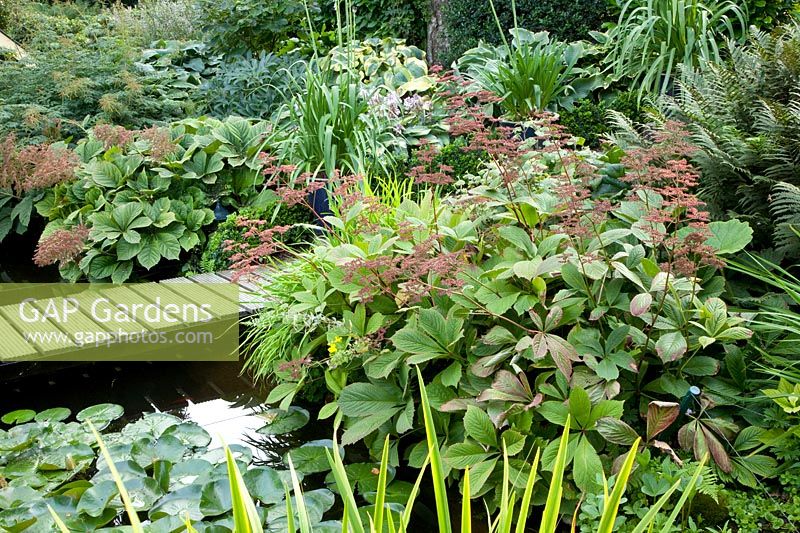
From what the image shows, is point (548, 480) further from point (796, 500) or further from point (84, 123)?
point (84, 123)

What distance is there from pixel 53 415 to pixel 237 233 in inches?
64.5

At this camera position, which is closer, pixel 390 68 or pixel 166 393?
pixel 166 393

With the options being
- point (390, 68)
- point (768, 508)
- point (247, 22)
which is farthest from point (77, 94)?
point (768, 508)

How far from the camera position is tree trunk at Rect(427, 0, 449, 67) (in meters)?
7.23

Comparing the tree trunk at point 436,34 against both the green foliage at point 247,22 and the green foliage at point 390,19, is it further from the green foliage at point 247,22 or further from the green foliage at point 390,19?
the green foliage at point 247,22

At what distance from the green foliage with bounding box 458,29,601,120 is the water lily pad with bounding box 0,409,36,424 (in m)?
3.21

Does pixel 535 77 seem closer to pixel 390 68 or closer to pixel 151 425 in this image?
pixel 390 68

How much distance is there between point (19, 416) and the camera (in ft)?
9.87

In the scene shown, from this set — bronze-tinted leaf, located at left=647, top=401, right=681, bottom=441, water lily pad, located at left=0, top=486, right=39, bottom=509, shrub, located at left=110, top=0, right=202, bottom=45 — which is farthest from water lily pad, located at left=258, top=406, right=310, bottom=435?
shrub, located at left=110, top=0, right=202, bottom=45

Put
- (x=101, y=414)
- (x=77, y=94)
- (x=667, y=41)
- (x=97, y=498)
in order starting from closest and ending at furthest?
(x=97, y=498)
(x=101, y=414)
(x=667, y=41)
(x=77, y=94)

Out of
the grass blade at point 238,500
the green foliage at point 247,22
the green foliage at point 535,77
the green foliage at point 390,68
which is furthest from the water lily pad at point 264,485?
the green foliage at point 247,22

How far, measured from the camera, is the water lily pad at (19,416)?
9.77ft

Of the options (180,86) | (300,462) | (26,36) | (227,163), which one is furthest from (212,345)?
(26,36)

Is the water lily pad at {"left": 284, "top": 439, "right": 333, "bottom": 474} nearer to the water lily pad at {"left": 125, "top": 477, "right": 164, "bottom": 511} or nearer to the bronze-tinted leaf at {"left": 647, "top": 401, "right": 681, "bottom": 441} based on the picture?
the water lily pad at {"left": 125, "top": 477, "right": 164, "bottom": 511}
